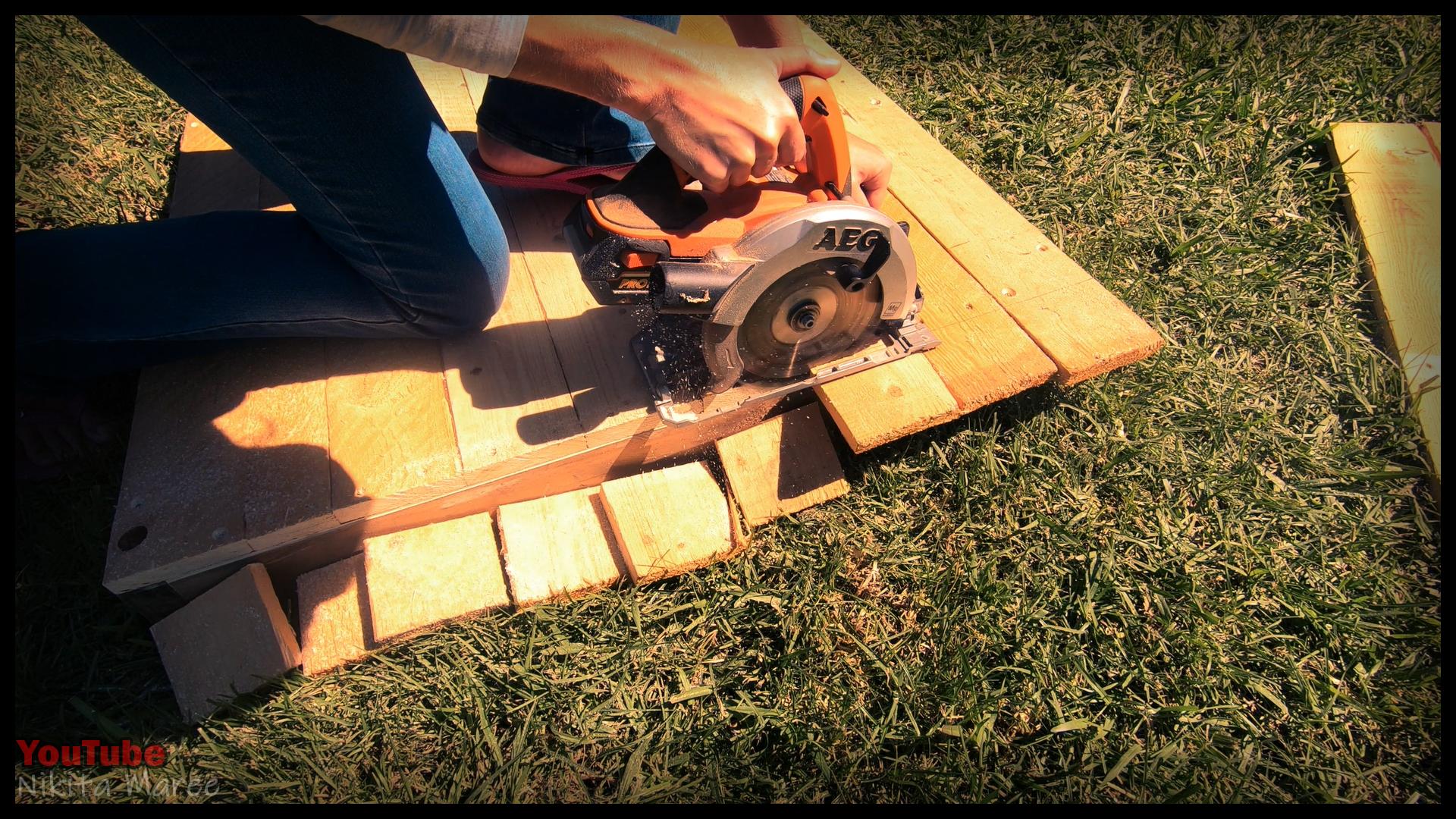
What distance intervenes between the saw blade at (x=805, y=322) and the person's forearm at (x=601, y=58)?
0.51 m

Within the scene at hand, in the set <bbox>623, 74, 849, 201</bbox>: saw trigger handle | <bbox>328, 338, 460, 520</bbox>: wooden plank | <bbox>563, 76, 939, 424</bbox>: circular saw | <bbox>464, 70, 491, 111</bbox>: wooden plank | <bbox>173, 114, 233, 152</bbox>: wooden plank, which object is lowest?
<bbox>328, 338, 460, 520</bbox>: wooden plank

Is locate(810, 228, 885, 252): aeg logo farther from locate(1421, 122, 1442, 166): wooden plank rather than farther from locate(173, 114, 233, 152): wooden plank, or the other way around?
locate(1421, 122, 1442, 166): wooden plank

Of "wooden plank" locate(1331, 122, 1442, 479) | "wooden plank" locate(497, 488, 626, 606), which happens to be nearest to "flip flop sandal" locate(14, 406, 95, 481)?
"wooden plank" locate(497, 488, 626, 606)

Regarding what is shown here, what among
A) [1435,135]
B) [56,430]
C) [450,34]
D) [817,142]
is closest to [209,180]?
[56,430]

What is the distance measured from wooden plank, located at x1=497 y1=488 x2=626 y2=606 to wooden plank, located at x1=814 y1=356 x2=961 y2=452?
2.15 ft

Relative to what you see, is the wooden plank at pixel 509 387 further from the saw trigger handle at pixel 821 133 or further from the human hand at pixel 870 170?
the human hand at pixel 870 170

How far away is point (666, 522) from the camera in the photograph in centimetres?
197

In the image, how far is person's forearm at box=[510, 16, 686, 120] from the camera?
54.5 inches

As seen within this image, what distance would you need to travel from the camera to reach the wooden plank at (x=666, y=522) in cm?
193

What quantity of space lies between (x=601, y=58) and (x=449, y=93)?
1.58 m

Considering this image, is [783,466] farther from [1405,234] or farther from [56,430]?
[1405,234]

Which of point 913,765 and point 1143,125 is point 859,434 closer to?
point 913,765

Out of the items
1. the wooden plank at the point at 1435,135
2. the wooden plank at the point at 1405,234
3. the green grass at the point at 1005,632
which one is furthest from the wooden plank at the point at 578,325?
the wooden plank at the point at 1435,135
